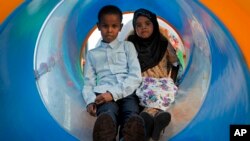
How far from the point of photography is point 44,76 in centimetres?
350

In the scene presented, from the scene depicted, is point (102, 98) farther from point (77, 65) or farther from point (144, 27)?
point (77, 65)

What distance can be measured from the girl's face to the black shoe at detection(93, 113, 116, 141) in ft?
2.86

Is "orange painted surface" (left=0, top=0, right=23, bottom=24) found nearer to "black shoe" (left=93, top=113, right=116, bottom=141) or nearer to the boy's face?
the boy's face

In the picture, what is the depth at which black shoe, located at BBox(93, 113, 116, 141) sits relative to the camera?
8.61 ft

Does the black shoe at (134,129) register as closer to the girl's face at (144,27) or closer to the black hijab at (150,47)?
the black hijab at (150,47)

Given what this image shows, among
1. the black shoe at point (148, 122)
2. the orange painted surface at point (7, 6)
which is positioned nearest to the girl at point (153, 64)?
the black shoe at point (148, 122)

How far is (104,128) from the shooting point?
2.62 metres

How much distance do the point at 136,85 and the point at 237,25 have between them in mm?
724

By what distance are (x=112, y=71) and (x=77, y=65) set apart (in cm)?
83

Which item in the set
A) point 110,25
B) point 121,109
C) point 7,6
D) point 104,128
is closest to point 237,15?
point 110,25

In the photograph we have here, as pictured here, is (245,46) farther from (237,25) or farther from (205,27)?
(205,27)

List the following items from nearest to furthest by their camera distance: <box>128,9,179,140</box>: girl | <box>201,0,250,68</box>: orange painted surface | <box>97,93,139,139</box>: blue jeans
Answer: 1. <box>97,93,139,139</box>: blue jeans
2. <box>201,0,250,68</box>: orange painted surface
3. <box>128,9,179,140</box>: girl

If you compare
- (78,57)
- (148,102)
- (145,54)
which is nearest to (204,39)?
(145,54)

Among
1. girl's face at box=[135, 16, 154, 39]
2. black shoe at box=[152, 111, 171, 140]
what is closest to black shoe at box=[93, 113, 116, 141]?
black shoe at box=[152, 111, 171, 140]
